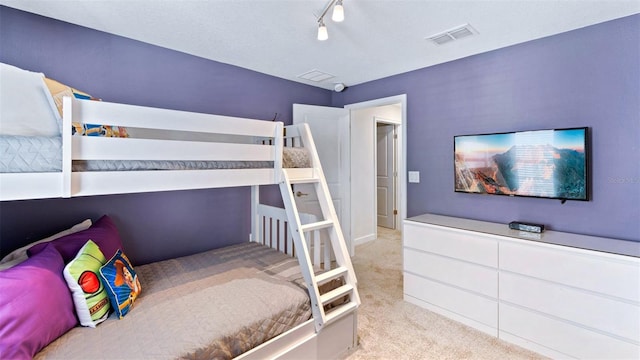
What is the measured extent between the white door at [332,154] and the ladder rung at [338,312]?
1.68 m

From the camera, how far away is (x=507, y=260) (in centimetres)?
210

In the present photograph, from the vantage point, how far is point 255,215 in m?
2.97

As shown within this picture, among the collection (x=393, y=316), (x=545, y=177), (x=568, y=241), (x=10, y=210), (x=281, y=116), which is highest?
(x=281, y=116)

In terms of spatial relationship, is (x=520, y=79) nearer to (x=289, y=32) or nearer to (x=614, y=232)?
(x=614, y=232)

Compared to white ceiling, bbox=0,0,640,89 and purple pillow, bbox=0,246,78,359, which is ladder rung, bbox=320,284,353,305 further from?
white ceiling, bbox=0,0,640,89

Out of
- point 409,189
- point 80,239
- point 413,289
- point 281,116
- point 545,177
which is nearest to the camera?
point 80,239

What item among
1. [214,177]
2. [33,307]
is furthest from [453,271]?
[33,307]

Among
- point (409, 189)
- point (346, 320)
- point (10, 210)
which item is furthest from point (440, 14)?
point (10, 210)

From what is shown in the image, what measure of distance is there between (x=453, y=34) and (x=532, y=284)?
77.5 inches

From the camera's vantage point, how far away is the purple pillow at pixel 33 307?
1.05 m

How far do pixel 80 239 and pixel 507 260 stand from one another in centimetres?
285

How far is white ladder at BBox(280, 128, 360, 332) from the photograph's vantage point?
5.69 feet

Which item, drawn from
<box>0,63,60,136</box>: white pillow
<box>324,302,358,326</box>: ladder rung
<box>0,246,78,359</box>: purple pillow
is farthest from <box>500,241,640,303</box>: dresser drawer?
<box>0,63,60,136</box>: white pillow

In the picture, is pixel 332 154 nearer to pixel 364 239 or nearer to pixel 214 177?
pixel 364 239
